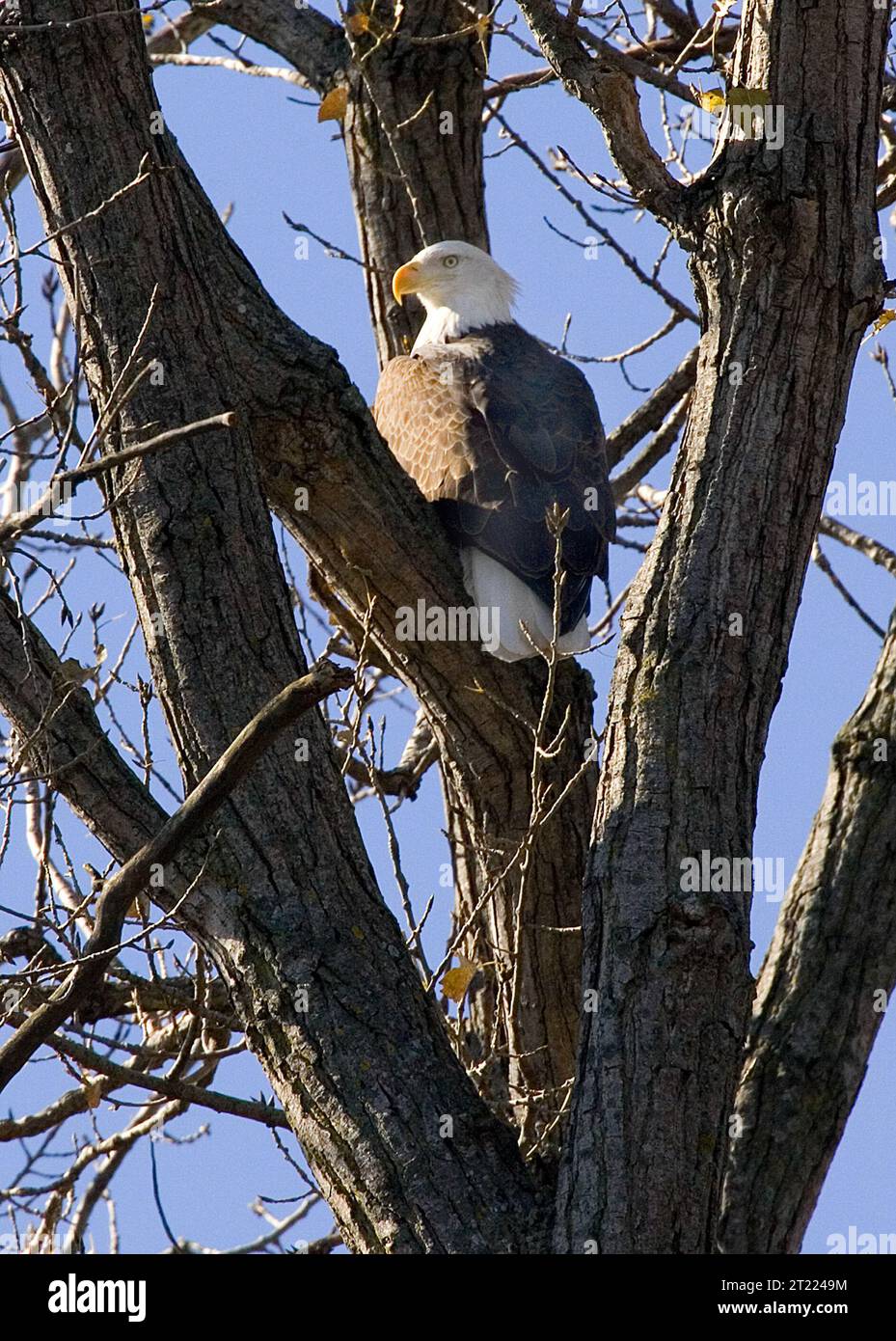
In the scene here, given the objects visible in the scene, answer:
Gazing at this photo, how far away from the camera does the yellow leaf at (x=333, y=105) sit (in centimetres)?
659

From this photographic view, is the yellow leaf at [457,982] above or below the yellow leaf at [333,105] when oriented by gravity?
below

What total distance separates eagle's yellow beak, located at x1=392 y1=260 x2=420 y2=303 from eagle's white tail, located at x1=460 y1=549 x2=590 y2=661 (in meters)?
1.55

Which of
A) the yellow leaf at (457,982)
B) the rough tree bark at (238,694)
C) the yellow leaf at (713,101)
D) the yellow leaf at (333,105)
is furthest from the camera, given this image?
the yellow leaf at (333,105)

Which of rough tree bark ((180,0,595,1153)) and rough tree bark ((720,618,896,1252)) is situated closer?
rough tree bark ((720,618,896,1252))

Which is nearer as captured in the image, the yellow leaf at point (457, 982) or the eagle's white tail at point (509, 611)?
the yellow leaf at point (457, 982)

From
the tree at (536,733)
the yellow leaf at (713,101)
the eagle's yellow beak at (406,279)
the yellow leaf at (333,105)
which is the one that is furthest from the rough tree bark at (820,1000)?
the yellow leaf at (333,105)

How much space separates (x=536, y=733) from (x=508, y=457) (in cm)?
173

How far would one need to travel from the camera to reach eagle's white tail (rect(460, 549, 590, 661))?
540cm

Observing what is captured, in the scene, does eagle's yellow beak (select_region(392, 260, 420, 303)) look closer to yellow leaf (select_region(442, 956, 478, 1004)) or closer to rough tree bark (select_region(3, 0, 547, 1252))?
rough tree bark (select_region(3, 0, 547, 1252))

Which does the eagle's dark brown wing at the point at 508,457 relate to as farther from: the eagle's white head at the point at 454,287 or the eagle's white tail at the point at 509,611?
the eagle's white head at the point at 454,287

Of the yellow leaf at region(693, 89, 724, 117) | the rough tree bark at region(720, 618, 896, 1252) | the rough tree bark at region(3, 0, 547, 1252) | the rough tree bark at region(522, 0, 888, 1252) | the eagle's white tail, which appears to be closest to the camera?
the rough tree bark at region(522, 0, 888, 1252)

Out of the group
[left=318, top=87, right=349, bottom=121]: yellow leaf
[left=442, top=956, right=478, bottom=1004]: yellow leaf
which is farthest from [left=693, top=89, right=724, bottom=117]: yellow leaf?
[left=442, top=956, right=478, bottom=1004]: yellow leaf
